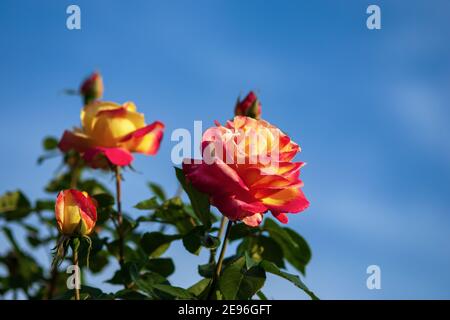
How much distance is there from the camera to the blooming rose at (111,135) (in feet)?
7.69

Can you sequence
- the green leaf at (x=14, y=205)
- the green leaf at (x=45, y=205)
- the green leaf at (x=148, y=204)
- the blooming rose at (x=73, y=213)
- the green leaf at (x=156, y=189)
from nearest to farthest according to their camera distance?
the blooming rose at (x=73, y=213), the green leaf at (x=148, y=204), the green leaf at (x=45, y=205), the green leaf at (x=14, y=205), the green leaf at (x=156, y=189)

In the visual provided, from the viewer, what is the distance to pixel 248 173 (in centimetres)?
170

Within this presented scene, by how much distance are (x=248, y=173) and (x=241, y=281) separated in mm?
312

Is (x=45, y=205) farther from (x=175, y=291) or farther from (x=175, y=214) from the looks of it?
(x=175, y=291)

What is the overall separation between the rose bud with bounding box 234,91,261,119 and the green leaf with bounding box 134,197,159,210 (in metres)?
0.51

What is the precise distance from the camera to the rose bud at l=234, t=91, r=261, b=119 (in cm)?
246

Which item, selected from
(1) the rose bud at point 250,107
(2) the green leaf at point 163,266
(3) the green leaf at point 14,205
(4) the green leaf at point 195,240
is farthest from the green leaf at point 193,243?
(3) the green leaf at point 14,205

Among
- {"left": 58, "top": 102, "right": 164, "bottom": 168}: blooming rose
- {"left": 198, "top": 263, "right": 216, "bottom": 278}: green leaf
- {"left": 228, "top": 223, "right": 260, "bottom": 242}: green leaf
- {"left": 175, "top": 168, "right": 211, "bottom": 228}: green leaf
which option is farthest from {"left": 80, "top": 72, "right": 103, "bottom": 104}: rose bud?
{"left": 198, "top": 263, "right": 216, "bottom": 278}: green leaf

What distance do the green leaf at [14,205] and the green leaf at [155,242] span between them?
3.78ft

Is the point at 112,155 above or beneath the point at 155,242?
above

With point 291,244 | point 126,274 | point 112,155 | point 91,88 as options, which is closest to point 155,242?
point 126,274

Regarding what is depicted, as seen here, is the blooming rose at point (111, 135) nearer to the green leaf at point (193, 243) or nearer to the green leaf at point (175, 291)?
the green leaf at point (193, 243)

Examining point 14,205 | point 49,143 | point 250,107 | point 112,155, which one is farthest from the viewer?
point 49,143
